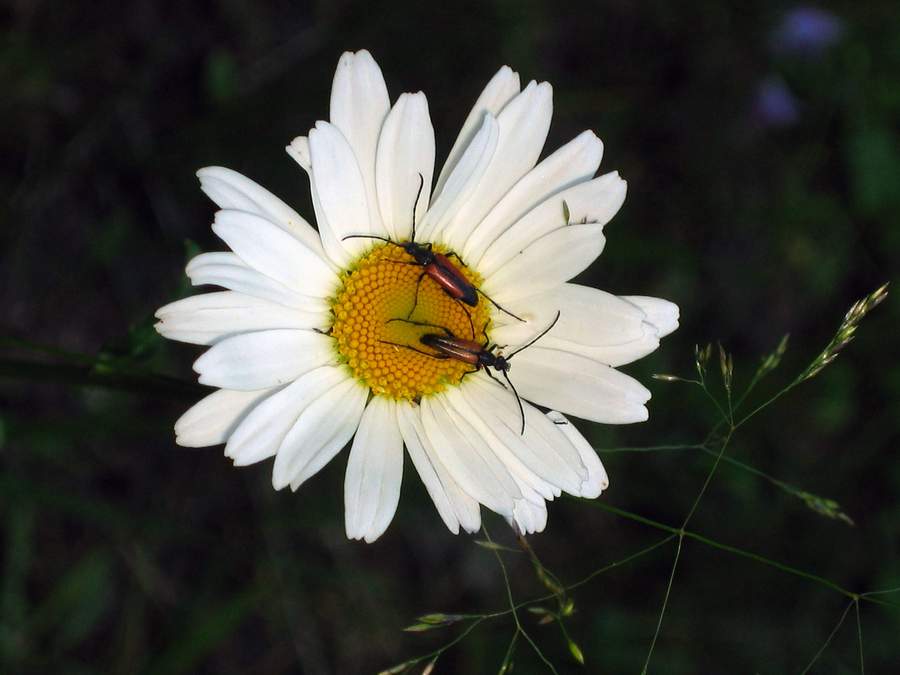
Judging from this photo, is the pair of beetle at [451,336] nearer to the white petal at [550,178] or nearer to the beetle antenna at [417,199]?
the beetle antenna at [417,199]

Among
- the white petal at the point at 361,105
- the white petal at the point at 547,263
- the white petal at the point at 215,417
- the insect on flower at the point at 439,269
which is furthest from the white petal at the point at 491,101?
the white petal at the point at 215,417

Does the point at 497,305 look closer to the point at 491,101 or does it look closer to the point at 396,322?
the point at 396,322

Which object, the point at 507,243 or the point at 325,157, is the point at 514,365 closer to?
→ the point at 507,243

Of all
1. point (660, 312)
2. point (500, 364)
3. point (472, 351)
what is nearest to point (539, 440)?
point (500, 364)

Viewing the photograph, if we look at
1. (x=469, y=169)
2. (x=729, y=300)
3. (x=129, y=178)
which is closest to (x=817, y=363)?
(x=469, y=169)

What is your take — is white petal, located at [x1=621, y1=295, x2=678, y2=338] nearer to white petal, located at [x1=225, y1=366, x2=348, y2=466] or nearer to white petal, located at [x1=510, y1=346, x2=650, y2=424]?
white petal, located at [x1=510, y1=346, x2=650, y2=424]

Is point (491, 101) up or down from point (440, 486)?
up

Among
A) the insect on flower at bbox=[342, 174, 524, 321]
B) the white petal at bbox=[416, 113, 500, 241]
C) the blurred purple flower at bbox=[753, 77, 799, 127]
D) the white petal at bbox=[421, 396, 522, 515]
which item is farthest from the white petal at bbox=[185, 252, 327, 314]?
the blurred purple flower at bbox=[753, 77, 799, 127]
